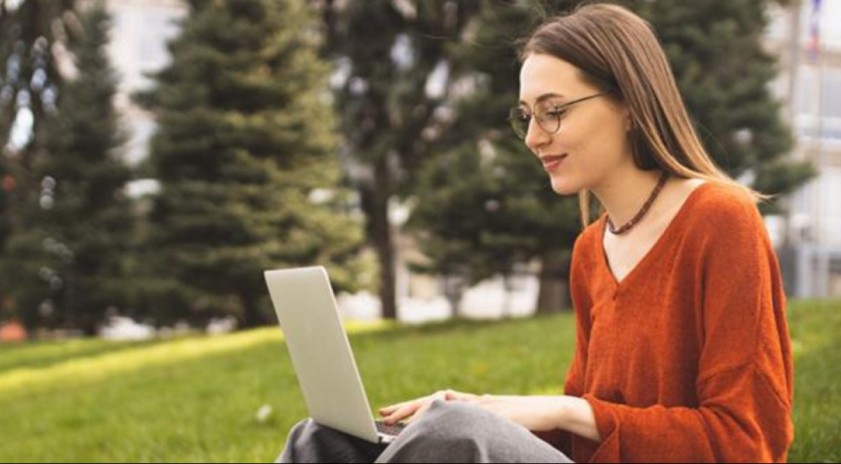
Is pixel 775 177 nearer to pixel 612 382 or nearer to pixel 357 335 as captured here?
pixel 357 335

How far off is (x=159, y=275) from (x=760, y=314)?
41.7ft

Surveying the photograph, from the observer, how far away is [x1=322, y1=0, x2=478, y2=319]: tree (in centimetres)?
1579

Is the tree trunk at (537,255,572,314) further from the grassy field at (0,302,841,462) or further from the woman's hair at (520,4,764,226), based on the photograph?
the woman's hair at (520,4,764,226)

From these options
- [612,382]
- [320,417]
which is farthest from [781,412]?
[320,417]

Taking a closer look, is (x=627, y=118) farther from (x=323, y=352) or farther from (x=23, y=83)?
(x=23, y=83)

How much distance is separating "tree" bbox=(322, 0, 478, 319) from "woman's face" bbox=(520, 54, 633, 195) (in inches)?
527

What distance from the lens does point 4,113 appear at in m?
19.1

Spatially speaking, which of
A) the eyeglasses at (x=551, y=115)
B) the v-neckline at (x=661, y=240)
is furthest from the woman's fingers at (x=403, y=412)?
the eyeglasses at (x=551, y=115)

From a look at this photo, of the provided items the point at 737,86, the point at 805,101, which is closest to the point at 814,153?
the point at 737,86

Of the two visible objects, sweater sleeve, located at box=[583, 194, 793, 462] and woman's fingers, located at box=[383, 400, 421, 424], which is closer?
sweater sleeve, located at box=[583, 194, 793, 462]

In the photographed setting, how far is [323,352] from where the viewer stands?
1919 millimetres

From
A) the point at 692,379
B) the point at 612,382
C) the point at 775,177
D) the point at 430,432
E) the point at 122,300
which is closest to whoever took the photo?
the point at 430,432

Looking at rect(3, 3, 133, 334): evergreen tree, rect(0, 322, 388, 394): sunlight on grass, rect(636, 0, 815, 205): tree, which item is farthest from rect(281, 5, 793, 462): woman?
rect(3, 3, 133, 334): evergreen tree

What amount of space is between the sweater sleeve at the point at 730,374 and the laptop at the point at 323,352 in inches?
16.3
